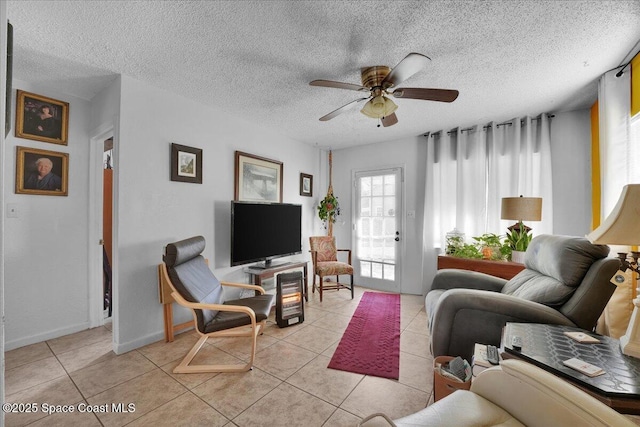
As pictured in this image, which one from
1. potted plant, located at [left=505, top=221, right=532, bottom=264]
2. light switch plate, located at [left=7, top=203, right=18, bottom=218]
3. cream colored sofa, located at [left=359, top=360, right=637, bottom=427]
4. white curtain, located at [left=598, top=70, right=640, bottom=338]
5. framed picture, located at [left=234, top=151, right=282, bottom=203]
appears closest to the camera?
cream colored sofa, located at [left=359, top=360, right=637, bottom=427]

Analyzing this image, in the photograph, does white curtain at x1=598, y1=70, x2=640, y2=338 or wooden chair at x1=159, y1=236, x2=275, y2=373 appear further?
white curtain at x1=598, y1=70, x2=640, y2=338

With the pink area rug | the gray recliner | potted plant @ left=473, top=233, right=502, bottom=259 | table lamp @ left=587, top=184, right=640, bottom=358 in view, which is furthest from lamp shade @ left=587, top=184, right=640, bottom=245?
potted plant @ left=473, top=233, right=502, bottom=259

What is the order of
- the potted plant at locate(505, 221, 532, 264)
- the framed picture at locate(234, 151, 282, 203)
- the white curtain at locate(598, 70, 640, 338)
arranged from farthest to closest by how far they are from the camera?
the framed picture at locate(234, 151, 282, 203)
the potted plant at locate(505, 221, 532, 264)
the white curtain at locate(598, 70, 640, 338)

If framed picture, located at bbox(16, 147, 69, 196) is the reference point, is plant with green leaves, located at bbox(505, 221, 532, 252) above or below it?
below

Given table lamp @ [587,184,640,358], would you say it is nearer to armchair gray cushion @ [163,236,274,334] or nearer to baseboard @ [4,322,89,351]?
armchair gray cushion @ [163,236,274,334]

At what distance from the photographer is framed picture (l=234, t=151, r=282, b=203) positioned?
3.41 metres

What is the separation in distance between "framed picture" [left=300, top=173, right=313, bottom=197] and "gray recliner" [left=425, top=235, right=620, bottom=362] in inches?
122

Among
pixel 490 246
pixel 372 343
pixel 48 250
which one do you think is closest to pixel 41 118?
pixel 48 250

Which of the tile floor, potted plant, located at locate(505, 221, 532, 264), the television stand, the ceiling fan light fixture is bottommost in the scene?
the tile floor

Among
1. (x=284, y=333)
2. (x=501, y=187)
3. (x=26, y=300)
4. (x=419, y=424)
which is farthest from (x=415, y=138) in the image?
(x=26, y=300)

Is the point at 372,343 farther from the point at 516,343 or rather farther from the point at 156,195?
the point at 156,195

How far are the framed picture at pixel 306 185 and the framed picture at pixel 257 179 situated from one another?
560 mm

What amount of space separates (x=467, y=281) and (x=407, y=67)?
1.97 metres

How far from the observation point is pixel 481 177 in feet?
11.9
